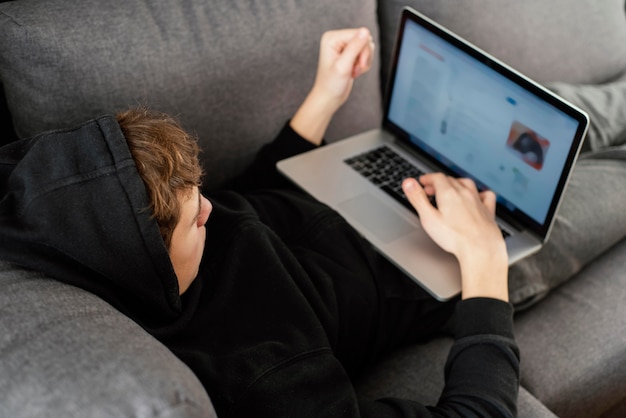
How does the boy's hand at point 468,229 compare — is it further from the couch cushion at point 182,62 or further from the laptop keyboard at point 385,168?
the couch cushion at point 182,62

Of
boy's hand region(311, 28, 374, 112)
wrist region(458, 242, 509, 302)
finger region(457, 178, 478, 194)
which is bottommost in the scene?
wrist region(458, 242, 509, 302)

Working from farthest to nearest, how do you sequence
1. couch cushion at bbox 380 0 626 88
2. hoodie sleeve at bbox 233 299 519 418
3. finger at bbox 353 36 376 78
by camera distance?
couch cushion at bbox 380 0 626 88
finger at bbox 353 36 376 78
hoodie sleeve at bbox 233 299 519 418

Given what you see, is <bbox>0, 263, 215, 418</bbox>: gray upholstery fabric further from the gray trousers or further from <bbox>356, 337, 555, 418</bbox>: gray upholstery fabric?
the gray trousers

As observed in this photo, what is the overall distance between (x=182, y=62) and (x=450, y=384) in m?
0.68

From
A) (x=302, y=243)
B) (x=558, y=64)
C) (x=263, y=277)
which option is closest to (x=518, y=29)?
(x=558, y=64)

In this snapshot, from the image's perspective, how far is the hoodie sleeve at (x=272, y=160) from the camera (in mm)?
1332

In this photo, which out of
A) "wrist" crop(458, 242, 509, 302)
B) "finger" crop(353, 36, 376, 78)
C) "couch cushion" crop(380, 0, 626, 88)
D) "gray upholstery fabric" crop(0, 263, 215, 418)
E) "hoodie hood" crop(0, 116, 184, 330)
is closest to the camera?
"gray upholstery fabric" crop(0, 263, 215, 418)

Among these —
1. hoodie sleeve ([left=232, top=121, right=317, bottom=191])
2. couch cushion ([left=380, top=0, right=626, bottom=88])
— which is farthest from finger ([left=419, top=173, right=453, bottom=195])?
couch cushion ([left=380, top=0, right=626, bottom=88])

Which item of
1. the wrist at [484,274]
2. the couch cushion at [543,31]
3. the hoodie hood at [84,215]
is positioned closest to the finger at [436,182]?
the wrist at [484,274]

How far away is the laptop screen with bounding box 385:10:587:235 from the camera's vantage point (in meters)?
1.11

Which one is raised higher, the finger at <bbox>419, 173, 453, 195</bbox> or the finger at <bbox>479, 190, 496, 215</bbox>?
the finger at <bbox>419, 173, 453, 195</bbox>

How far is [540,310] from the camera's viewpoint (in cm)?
135

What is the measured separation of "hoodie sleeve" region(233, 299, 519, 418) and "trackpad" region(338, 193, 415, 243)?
20cm

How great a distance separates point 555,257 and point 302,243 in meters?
0.52
